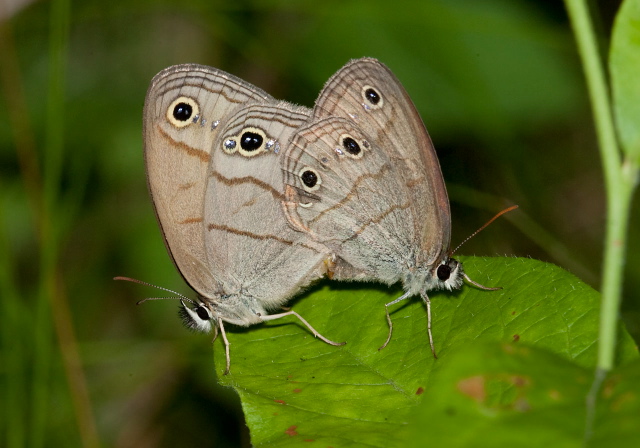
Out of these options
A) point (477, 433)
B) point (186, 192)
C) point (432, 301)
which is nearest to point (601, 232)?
point (432, 301)

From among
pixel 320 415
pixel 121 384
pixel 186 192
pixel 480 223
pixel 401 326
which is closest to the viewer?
pixel 320 415

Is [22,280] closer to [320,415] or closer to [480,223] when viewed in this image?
[480,223]

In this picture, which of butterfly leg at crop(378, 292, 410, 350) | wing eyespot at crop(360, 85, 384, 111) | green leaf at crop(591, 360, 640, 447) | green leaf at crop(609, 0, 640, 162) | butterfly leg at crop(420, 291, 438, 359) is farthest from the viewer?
wing eyespot at crop(360, 85, 384, 111)

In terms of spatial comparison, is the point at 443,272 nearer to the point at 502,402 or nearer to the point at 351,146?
the point at 351,146

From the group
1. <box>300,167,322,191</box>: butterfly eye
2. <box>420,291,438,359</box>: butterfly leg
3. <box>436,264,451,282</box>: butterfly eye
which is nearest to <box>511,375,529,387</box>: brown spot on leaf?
<box>420,291,438,359</box>: butterfly leg

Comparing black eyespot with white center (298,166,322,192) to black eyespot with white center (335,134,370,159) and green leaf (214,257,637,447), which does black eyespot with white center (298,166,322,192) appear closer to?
black eyespot with white center (335,134,370,159)

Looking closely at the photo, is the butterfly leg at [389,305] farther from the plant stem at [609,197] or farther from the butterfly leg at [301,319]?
the plant stem at [609,197]

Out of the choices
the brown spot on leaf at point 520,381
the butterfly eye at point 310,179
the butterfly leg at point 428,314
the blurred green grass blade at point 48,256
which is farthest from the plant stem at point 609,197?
the blurred green grass blade at point 48,256
